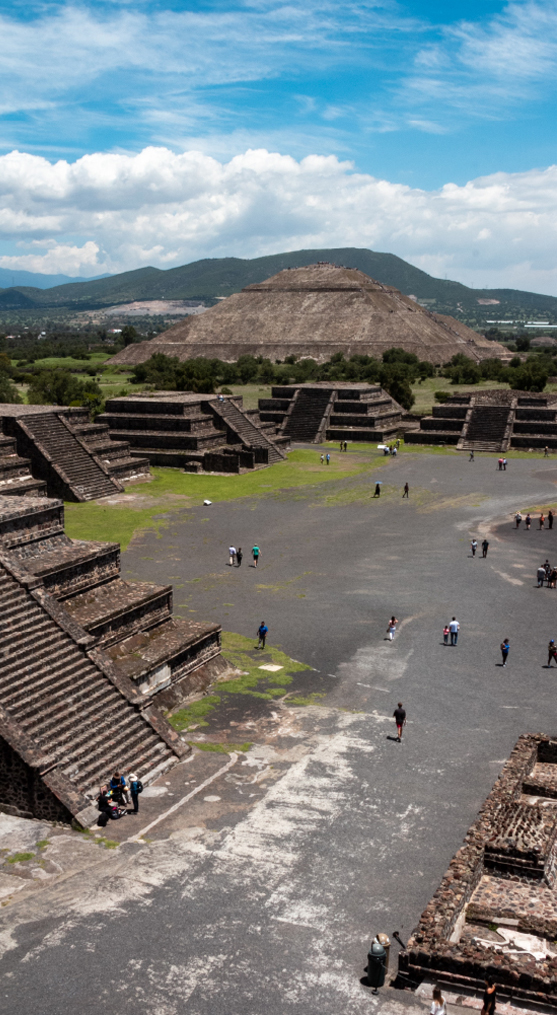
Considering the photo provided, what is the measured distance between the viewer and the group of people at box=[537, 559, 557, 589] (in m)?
30.7

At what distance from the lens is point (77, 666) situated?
18422mm

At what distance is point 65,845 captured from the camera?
14.9 m

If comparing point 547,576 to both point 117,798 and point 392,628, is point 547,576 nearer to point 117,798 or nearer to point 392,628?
point 392,628

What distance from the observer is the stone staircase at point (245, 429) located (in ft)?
190

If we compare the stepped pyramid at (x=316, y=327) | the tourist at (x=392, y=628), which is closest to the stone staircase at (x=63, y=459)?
the tourist at (x=392, y=628)

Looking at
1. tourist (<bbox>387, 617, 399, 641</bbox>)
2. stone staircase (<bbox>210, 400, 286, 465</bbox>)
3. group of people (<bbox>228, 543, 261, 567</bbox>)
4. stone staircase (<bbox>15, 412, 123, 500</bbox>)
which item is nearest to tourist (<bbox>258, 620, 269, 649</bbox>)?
tourist (<bbox>387, 617, 399, 641</bbox>)

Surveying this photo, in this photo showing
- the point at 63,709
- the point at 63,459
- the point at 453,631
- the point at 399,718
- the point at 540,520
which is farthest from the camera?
the point at 63,459

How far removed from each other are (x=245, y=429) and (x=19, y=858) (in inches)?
1822

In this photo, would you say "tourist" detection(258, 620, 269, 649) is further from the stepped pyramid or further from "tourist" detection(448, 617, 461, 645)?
the stepped pyramid

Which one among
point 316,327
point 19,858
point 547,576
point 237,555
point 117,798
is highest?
point 316,327

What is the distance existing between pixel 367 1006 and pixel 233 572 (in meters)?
21.4

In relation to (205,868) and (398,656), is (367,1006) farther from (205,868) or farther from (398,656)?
(398,656)

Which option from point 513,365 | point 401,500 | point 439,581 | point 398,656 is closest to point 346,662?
point 398,656

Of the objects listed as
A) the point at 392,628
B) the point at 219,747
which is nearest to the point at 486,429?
the point at 392,628
